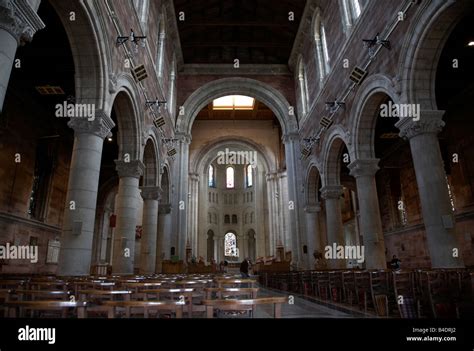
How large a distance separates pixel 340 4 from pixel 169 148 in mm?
11460

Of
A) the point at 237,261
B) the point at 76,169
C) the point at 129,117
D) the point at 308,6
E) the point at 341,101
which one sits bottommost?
the point at 237,261

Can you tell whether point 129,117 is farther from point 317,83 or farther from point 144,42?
point 317,83

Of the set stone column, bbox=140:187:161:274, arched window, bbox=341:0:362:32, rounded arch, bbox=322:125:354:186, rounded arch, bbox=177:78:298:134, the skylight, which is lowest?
stone column, bbox=140:187:161:274

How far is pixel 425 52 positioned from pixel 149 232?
12.7 metres

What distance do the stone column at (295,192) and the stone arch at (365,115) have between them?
8.40m

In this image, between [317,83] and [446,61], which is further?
[317,83]

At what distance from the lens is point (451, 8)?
7.38 m

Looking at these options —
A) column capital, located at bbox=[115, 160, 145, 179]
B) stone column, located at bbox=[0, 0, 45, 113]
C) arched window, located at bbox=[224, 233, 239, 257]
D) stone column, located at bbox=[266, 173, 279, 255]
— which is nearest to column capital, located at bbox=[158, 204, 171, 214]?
column capital, located at bbox=[115, 160, 145, 179]

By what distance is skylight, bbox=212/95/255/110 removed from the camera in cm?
3025

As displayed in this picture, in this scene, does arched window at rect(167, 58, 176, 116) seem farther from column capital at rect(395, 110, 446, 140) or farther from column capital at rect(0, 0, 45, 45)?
column capital at rect(395, 110, 446, 140)

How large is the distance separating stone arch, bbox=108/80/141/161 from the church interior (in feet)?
0.19

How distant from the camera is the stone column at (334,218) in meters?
16.1

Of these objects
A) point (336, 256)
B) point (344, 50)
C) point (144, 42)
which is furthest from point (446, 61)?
point (144, 42)

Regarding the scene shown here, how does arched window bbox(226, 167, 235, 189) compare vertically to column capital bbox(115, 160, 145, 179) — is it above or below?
above
